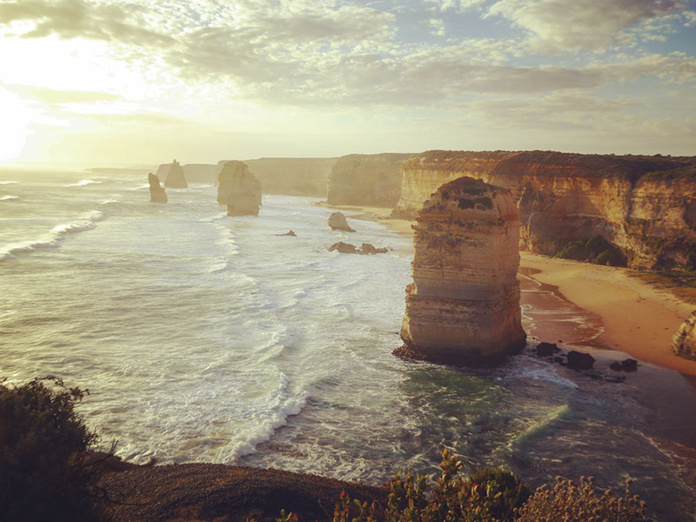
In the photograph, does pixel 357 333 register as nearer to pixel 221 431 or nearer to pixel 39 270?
pixel 221 431

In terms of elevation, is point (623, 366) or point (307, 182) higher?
point (307, 182)

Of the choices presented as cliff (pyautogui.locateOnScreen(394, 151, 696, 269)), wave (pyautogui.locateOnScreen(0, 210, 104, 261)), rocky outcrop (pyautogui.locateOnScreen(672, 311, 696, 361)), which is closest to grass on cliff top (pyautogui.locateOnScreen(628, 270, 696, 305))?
cliff (pyautogui.locateOnScreen(394, 151, 696, 269))

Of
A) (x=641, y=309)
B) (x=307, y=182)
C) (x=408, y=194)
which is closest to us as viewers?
(x=641, y=309)

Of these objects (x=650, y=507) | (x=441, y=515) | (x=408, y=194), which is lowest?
(x=650, y=507)

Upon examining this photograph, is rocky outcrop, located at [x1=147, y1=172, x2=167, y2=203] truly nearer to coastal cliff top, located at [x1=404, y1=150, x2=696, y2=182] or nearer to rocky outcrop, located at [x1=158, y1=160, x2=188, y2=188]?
coastal cliff top, located at [x1=404, y1=150, x2=696, y2=182]

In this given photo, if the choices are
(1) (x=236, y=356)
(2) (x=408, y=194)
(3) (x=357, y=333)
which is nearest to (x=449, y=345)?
(3) (x=357, y=333)

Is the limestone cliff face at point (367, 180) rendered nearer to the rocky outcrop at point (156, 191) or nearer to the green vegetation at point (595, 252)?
the rocky outcrop at point (156, 191)

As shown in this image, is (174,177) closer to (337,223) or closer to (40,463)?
(337,223)

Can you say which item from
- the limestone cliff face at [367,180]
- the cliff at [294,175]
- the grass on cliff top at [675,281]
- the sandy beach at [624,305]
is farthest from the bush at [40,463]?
the cliff at [294,175]
